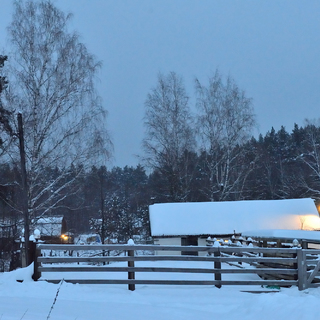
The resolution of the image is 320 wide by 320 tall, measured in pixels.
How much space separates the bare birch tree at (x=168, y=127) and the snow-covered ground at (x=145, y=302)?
20.3 meters

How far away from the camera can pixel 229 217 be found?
80.4 feet

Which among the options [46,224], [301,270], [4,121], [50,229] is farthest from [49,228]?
[301,270]

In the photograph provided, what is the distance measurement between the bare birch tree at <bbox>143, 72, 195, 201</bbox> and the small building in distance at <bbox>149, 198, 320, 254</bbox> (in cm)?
435

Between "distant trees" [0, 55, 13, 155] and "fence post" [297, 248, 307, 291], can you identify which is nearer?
"fence post" [297, 248, 307, 291]

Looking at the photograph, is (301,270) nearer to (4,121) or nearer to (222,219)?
(4,121)

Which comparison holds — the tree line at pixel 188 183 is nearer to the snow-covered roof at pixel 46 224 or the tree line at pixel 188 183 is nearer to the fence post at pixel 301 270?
the snow-covered roof at pixel 46 224

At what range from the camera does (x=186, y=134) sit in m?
28.2

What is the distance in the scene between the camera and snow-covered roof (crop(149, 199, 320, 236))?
77.8ft

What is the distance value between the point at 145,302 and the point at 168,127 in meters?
21.6

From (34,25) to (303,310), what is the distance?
17.6 metres

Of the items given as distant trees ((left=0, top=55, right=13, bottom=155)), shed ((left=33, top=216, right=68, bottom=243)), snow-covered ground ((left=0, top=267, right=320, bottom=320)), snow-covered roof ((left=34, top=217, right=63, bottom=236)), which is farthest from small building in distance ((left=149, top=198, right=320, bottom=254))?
snow-covered ground ((left=0, top=267, right=320, bottom=320))

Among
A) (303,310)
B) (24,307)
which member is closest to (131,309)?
(24,307)

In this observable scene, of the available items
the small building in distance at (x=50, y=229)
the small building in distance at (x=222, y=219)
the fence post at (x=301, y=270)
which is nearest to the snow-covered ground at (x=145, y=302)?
the fence post at (x=301, y=270)

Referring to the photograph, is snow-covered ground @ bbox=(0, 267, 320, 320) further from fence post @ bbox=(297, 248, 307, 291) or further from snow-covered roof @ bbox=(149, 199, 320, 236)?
snow-covered roof @ bbox=(149, 199, 320, 236)
